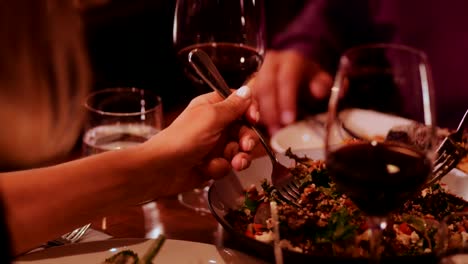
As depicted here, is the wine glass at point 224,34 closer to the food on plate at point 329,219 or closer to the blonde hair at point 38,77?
the food on plate at point 329,219

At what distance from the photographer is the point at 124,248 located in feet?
4.05

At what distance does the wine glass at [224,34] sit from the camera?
1452 mm

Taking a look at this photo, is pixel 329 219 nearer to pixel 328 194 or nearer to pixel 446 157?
pixel 328 194

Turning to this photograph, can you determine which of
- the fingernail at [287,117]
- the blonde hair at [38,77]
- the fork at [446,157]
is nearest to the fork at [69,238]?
the fork at [446,157]

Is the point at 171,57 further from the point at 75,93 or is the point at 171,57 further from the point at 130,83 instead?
the point at 75,93

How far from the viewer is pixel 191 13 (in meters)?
1.46

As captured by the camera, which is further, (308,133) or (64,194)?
(308,133)

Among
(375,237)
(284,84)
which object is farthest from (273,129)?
(375,237)

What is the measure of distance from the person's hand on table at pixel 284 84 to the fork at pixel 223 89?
1.62ft

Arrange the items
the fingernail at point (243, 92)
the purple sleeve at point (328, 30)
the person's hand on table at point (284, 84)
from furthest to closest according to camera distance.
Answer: the purple sleeve at point (328, 30) < the person's hand on table at point (284, 84) < the fingernail at point (243, 92)

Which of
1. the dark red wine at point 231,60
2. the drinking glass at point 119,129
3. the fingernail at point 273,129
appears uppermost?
the dark red wine at point 231,60

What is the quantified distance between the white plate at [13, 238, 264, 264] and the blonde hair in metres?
1.40

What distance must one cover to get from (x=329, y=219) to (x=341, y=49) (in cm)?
140

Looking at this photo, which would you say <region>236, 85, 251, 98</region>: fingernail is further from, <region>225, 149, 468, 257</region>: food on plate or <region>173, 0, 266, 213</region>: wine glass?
<region>225, 149, 468, 257</region>: food on plate
